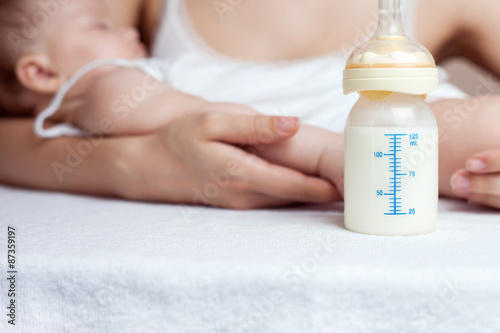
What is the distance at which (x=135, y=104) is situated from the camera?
94cm

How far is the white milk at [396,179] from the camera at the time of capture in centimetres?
60

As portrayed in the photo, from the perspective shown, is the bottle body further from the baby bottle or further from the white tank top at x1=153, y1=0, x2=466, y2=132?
the white tank top at x1=153, y1=0, x2=466, y2=132

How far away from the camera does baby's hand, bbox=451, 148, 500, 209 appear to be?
70cm

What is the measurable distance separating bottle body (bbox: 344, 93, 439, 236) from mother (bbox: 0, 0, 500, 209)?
13 cm

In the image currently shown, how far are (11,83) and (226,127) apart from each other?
2.45ft

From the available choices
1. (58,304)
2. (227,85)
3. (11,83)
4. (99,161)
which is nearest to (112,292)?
(58,304)

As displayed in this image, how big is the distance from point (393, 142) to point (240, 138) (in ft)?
0.85

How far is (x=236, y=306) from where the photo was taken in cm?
50

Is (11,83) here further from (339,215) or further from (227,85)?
(339,215)

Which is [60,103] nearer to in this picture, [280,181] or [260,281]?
[280,181]

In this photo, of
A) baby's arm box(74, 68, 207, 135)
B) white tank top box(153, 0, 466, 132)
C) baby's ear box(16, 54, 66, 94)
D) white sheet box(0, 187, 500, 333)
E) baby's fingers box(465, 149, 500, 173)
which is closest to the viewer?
white sheet box(0, 187, 500, 333)

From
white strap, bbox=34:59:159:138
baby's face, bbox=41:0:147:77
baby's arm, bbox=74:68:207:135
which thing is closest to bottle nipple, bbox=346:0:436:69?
baby's arm, bbox=74:68:207:135

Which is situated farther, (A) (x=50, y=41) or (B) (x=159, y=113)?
(A) (x=50, y=41)

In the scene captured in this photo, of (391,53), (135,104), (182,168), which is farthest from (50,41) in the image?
(391,53)
